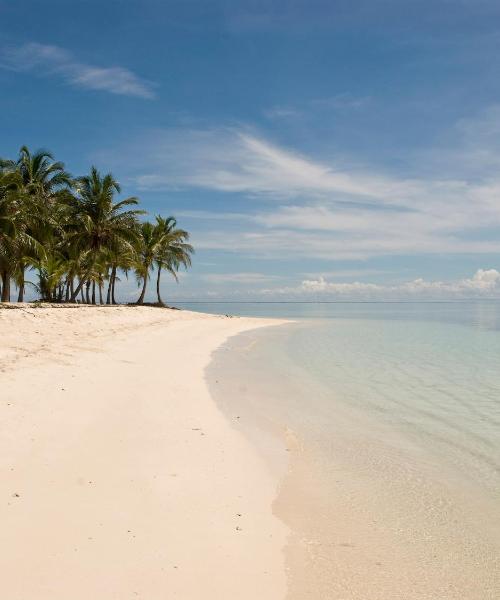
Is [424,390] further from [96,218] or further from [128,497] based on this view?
[96,218]

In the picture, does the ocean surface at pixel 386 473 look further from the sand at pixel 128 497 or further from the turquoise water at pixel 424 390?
the sand at pixel 128 497

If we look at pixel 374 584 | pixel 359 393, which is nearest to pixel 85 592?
pixel 374 584

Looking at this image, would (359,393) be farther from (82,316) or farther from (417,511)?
(82,316)

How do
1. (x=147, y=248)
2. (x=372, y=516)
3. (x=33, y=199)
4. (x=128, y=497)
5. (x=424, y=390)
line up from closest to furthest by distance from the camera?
1. (x=128, y=497)
2. (x=372, y=516)
3. (x=424, y=390)
4. (x=33, y=199)
5. (x=147, y=248)

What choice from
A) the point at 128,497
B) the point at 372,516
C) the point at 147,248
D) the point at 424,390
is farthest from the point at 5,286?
the point at 372,516

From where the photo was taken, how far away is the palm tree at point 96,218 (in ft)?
124

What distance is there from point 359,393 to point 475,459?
14.7ft

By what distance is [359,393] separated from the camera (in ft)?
34.9

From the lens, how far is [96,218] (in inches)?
1496

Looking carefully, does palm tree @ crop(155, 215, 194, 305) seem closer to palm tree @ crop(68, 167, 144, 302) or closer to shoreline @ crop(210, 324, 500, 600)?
palm tree @ crop(68, 167, 144, 302)

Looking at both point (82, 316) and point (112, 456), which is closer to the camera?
point (112, 456)

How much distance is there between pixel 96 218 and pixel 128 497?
36.6 metres

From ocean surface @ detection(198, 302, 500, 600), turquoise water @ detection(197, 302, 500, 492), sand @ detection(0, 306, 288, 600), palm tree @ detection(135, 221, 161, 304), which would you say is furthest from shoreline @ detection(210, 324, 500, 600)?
palm tree @ detection(135, 221, 161, 304)

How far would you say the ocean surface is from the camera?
11.4ft
